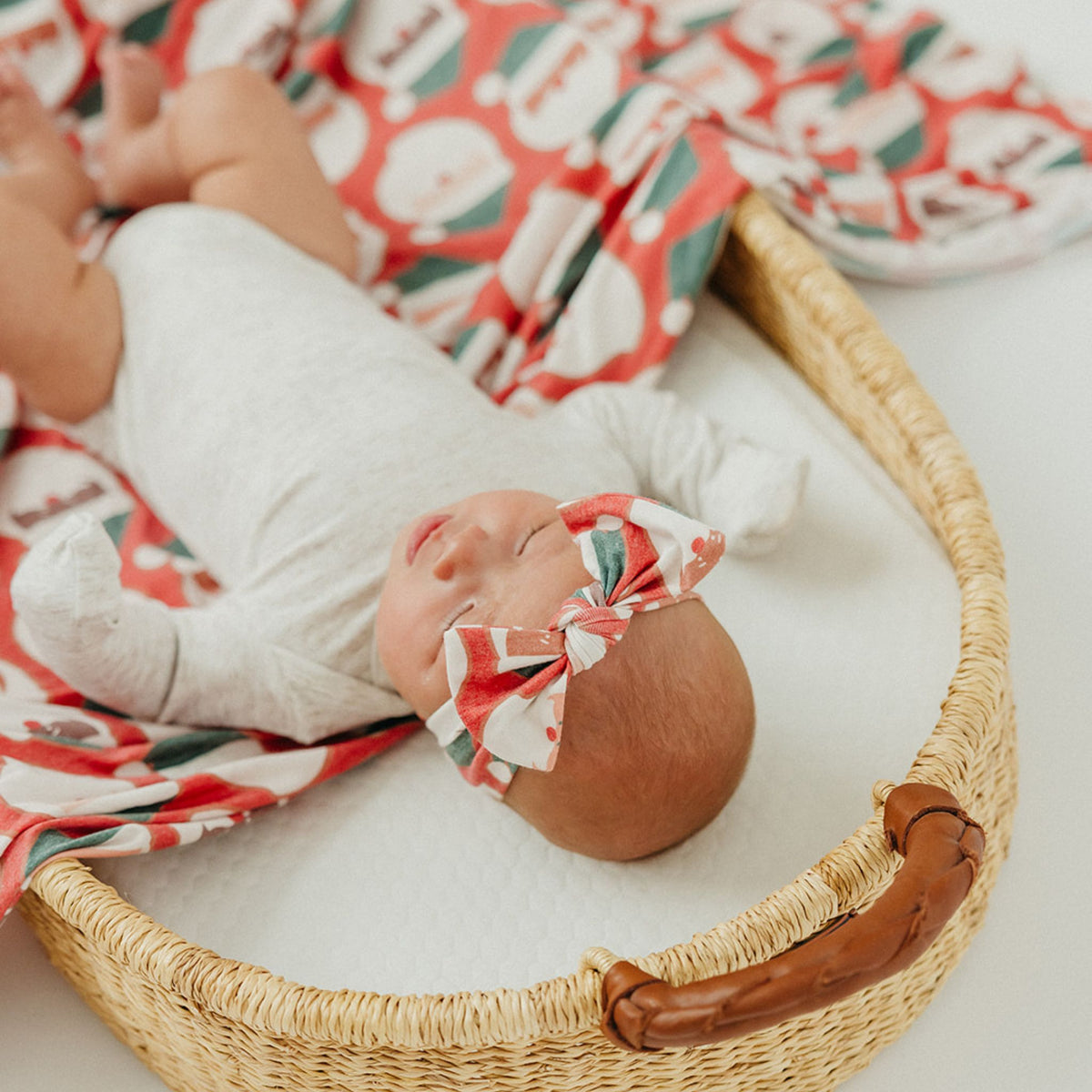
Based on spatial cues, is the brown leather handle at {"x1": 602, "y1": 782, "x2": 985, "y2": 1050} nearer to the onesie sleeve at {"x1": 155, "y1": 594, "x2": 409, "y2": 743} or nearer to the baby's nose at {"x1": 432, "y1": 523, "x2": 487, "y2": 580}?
the baby's nose at {"x1": 432, "y1": 523, "x2": 487, "y2": 580}

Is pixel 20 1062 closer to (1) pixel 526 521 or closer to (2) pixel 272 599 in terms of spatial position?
(2) pixel 272 599

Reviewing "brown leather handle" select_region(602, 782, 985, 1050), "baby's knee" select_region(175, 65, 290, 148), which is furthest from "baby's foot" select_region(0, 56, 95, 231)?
"brown leather handle" select_region(602, 782, 985, 1050)

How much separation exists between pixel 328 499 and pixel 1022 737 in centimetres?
65

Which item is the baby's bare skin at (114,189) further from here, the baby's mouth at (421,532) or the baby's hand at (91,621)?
the baby's mouth at (421,532)

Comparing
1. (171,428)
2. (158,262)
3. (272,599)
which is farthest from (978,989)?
(158,262)

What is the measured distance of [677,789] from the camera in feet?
2.68

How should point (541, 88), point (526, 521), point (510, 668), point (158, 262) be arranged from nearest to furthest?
point (510, 668)
point (526, 521)
point (158, 262)
point (541, 88)

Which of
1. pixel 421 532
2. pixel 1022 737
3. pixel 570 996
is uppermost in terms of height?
pixel 421 532

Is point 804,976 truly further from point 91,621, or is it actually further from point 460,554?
point 91,621

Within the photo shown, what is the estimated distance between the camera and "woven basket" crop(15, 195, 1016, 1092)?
0.73 m

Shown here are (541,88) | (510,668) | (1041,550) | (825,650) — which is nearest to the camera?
(510,668)

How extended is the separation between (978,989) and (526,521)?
1.67 feet

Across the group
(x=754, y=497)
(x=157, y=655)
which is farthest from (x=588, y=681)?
(x=157, y=655)

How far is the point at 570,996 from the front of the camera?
2.34 ft
